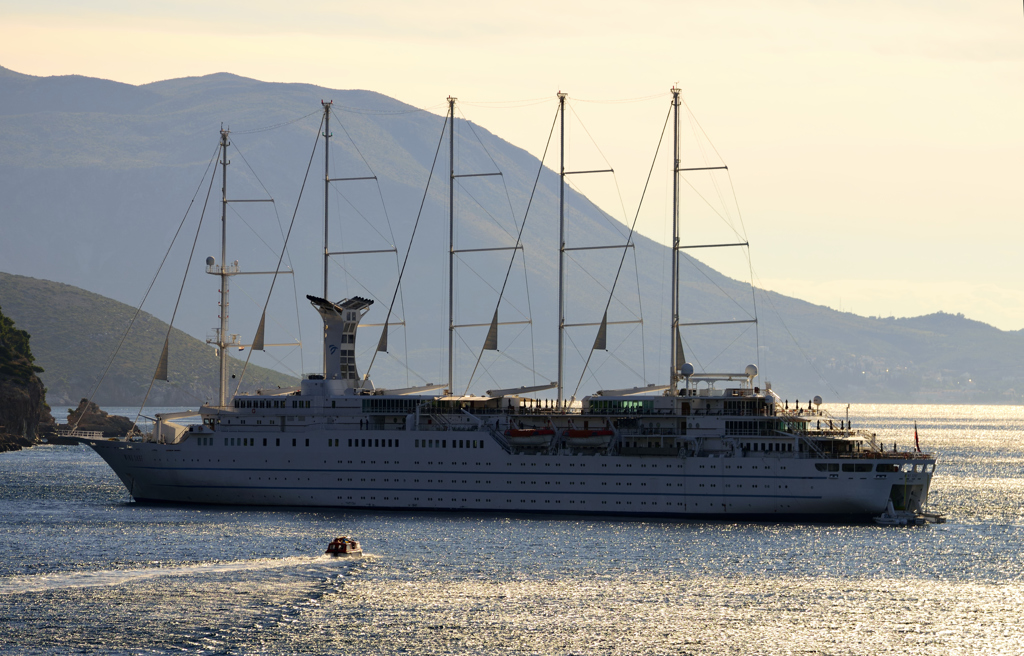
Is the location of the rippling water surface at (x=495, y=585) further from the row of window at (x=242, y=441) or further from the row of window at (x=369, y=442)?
the row of window at (x=369, y=442)

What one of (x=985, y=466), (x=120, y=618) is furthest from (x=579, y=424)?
(x=985, y=466)

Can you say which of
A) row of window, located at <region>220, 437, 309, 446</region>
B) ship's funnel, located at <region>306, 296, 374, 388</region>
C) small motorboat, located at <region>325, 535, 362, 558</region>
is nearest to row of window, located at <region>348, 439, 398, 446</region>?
row of window, located at <region>220, 437, 309, 446</region>

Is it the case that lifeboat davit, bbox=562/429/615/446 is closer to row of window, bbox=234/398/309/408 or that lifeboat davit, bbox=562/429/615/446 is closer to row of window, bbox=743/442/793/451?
row of window, bbox=743/442/793/451

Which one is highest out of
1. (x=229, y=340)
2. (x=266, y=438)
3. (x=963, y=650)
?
(x=229, y=340)

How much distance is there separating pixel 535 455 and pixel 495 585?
54.1 ft

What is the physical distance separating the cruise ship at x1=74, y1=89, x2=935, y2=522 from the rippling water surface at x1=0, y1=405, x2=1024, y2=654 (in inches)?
56.2

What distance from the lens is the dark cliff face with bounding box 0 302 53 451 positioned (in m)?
124

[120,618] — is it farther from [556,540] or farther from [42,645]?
[556,540]

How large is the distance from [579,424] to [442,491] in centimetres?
756

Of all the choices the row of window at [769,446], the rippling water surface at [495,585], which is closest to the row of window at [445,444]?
the rippling water surface at [495,585]

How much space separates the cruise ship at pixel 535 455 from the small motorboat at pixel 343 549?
12320 mm

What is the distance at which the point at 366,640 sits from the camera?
36750mm

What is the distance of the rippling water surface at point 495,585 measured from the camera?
37.0 meters

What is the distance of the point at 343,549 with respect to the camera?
4859cm
